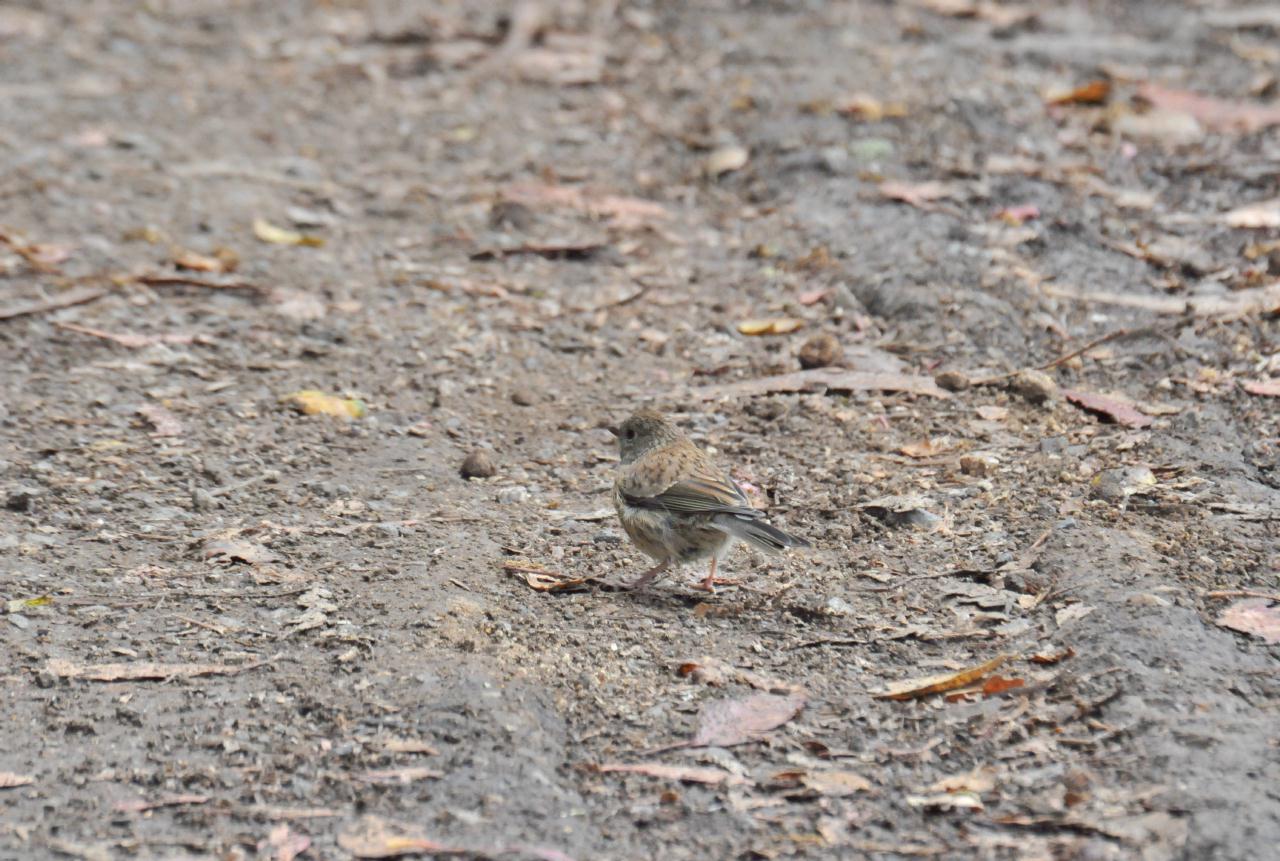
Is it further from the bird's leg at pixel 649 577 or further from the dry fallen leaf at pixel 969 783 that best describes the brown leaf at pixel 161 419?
the dry fallen leaf at pixel 969 783

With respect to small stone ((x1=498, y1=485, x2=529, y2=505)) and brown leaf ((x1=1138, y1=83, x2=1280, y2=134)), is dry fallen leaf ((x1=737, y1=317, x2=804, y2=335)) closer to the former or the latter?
small stone ((x1=498, y1=485, x2=529, y2=505))

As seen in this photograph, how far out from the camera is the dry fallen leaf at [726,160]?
8906 millimetres

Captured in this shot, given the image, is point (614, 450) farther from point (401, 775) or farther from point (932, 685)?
point (401, 775)

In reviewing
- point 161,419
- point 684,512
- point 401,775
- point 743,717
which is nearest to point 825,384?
point 684,512

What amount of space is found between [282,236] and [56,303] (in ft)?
4.90

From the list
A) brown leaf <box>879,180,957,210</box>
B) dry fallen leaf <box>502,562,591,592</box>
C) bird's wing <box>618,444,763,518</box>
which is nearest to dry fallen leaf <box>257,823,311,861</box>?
dry fallen leaf <box>502,562,591,592</box>

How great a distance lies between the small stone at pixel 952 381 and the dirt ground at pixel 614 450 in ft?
0.04

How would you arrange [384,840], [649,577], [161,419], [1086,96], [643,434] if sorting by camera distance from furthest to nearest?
[1086,96], [161,419], [643,434], [649,577], [384,840]

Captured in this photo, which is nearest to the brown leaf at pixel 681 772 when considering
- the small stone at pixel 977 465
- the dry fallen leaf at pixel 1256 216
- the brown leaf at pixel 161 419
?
the small stone at pixel 977 465

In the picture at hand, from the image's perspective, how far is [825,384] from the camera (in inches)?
245

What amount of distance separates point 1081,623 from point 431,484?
2438mm

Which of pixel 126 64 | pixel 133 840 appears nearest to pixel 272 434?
pixel 133 840

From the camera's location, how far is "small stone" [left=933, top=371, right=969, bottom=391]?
240 inches

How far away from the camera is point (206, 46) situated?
11484 millimetres
